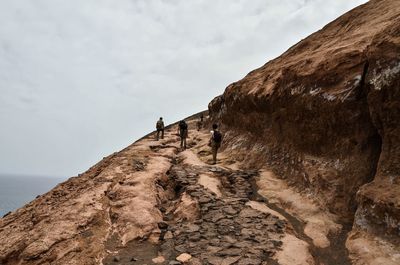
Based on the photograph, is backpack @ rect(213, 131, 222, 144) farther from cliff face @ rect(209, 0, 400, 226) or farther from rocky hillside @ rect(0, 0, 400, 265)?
rocky hillside @ rect(0, 0, 400, 265)

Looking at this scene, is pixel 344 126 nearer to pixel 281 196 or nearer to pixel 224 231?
pixel 281 196

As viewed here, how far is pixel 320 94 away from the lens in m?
15.3

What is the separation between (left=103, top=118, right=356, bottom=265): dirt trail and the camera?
34.6 feet

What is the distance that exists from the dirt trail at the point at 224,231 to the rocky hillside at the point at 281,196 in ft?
0.17

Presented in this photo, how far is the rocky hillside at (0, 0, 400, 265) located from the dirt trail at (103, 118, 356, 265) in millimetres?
50

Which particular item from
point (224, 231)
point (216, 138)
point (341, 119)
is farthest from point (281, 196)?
point (216, 138)

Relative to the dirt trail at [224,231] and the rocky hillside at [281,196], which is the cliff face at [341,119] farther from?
the dirt trail at [224,231]

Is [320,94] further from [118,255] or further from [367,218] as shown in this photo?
[118,255]

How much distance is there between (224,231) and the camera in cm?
1225

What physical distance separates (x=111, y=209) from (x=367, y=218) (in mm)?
9732

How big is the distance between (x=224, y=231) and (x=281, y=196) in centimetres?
401

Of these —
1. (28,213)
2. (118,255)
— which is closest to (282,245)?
(118,255)

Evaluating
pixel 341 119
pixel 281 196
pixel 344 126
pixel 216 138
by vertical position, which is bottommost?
pixel 281 196

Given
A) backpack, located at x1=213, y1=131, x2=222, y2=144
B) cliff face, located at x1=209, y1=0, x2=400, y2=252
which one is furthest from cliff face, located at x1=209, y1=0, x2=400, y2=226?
backpack, located at x1=213, y1=131, x2=222, y2=144
